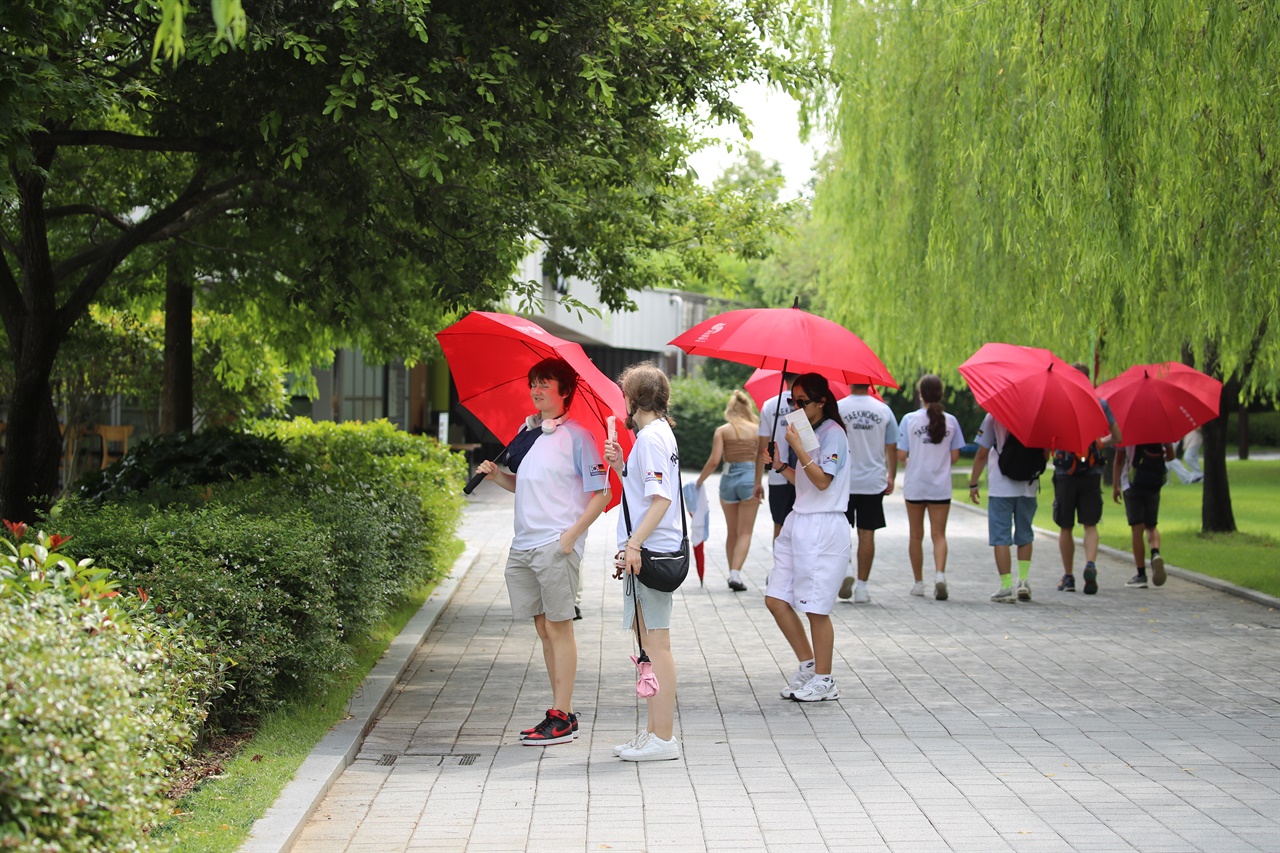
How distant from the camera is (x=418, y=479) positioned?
1430cm

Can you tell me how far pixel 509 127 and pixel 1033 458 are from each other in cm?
597

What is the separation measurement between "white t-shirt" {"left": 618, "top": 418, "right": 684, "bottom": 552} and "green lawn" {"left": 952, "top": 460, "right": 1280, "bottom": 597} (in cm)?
801

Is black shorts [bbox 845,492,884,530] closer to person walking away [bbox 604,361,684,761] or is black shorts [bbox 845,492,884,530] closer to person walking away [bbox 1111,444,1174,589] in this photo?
person walking away [bbox 1111,444,1174,589]

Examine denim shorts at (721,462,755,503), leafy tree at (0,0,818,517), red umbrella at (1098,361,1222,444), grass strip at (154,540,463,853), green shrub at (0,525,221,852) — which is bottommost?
grass strip at (154,540,463,853)

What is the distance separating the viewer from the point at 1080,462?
41.2 feet

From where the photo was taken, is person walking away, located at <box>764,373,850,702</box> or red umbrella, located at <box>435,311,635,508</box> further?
person walking away, located at <box>764,373,850,702</box>

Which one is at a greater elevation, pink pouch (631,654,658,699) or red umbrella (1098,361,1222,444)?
red umbrella (1098,361,1222,444)

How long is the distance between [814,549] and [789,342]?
1.18 m

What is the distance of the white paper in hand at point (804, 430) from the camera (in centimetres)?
748

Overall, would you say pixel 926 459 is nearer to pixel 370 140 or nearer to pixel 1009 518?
pixel 1009 518

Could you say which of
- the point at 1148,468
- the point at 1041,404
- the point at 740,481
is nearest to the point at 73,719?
the point at 1041,404

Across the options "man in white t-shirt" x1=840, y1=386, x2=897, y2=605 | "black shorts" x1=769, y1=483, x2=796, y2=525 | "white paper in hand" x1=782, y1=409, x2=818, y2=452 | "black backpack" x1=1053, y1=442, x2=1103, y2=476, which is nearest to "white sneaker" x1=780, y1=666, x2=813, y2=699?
"white paper in hand" x1=782, y1=409, x2=818, y2=452

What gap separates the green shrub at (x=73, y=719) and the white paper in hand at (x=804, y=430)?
12.8 feet

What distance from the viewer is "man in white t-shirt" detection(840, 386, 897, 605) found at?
37.9 ft
